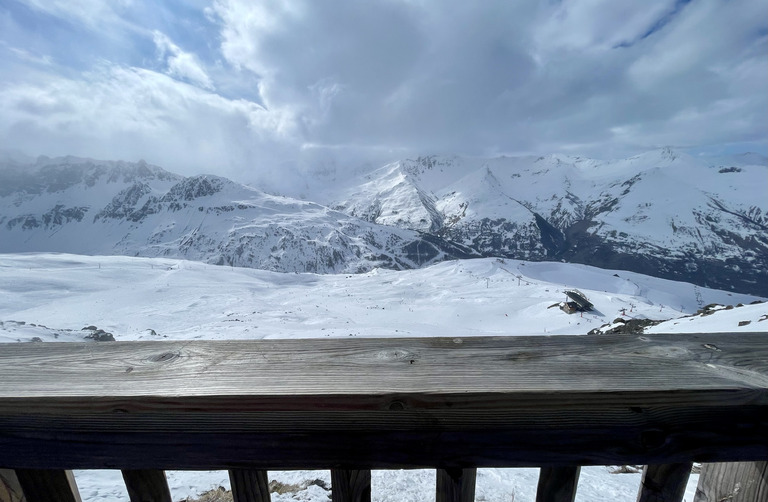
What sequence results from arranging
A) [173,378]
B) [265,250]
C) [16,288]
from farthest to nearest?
1. [265,250]
2. [16,288]
3. [173,378]

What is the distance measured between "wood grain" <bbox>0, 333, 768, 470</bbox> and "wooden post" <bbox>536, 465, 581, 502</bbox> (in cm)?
8

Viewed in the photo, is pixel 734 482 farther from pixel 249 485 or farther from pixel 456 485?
pixel 249 485

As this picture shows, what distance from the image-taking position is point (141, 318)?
28.5 meters

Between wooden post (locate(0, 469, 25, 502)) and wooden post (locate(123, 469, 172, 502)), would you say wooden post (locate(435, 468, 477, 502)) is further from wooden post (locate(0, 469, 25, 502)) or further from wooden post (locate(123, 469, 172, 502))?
wooden post (locate(0, 469, 25, 502))

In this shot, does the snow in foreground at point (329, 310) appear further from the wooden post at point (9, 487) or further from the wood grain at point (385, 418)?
the wood grain at point (385, 418)

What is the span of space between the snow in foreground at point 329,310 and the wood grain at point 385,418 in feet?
12.1

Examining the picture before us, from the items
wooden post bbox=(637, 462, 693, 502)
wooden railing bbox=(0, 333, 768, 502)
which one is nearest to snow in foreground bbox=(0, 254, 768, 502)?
wooden post bbox=(637, 462, 693, 502)

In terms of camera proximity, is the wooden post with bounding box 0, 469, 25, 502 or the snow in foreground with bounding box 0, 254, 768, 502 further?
the snow in foreground with bounding box 0, 254, 768, 502

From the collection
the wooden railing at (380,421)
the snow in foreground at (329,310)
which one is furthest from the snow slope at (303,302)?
the wooden railing at (380,421)

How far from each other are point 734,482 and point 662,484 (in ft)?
0.94

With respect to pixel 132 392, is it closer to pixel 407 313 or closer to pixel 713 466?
pixel 713 466

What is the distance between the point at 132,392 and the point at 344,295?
35.8 metres

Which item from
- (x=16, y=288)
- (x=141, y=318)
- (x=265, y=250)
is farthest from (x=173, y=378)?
(x=265, y=250)

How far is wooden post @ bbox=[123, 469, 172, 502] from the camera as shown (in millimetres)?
1212
